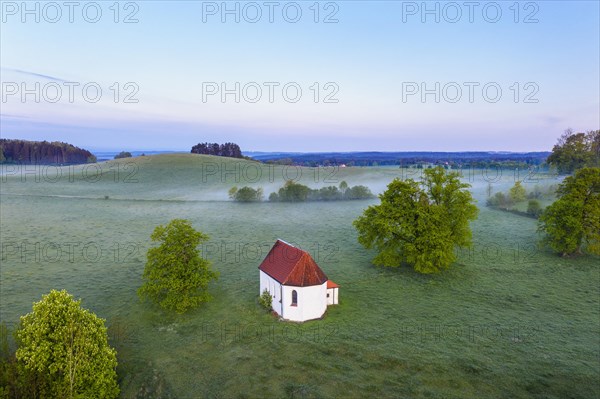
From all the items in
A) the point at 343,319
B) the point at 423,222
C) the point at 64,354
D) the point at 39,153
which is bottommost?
the point at 343,319

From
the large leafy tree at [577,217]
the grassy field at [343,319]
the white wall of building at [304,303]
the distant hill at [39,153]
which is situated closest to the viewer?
the grassy field at [343,319]

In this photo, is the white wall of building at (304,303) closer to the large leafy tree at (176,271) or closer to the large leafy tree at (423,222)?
the large leafy tree at (176,271)

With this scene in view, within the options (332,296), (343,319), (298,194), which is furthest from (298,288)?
(298,194)

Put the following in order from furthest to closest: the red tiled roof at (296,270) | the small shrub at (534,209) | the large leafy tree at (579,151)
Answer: the large leafy tree at (579,151)
the small shrub at (534,209)
the red tiled roof at (296,270)

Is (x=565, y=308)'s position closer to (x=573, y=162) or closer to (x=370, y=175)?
(x=573, y=162)

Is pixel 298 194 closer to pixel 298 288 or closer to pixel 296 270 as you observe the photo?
pixel 296 270

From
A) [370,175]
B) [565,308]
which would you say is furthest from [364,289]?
[370,175]

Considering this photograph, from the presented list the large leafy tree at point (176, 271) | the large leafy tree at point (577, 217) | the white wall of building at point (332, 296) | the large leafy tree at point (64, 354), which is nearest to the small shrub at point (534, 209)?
the large leafy tree at point (577, 217)
